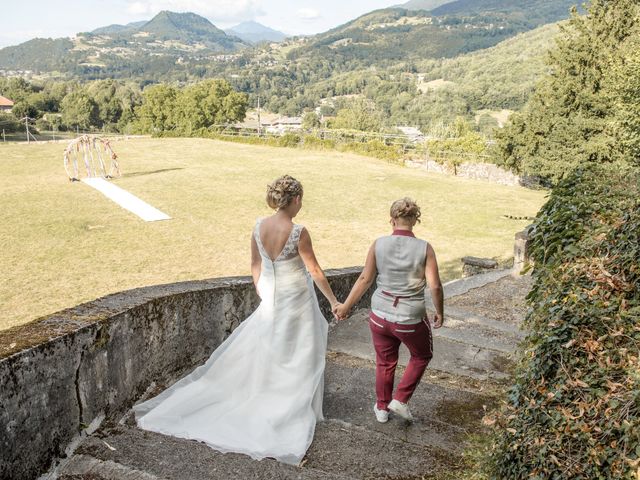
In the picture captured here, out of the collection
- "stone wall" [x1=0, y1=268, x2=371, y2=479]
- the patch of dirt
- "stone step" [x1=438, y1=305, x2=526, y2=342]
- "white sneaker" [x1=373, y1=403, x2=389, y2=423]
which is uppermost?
"stone wall" [x1=0, y1=268, x2=371, y2=479]

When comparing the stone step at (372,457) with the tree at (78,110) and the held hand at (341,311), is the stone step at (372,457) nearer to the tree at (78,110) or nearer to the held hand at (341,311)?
the held hand at (341,311)

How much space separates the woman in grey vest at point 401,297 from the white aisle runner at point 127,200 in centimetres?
1341

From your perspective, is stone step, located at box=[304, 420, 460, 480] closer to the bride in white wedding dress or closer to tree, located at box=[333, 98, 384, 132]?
the bride in white wedding dress

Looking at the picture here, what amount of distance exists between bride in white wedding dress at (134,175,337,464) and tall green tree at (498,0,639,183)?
22520 mm

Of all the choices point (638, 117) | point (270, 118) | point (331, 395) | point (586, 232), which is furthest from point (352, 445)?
point (270, 118)

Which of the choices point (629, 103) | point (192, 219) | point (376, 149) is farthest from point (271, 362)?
point (376, 149)

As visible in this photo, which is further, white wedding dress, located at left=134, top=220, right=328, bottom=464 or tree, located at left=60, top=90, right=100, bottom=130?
tree, located at left=60, top=90, right=100, bottom=130

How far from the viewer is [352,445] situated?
142 inches

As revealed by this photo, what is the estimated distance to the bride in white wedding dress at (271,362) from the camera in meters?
3.83

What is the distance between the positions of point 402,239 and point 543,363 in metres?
1.40

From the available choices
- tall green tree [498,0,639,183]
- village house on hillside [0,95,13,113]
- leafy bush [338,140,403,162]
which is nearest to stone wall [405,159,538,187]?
tall green tree [498,0,639,183]

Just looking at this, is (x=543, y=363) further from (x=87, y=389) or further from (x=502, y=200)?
(x=502, y=200)

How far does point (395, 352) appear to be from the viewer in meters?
3.98

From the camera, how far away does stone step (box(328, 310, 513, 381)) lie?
5.17 metres
